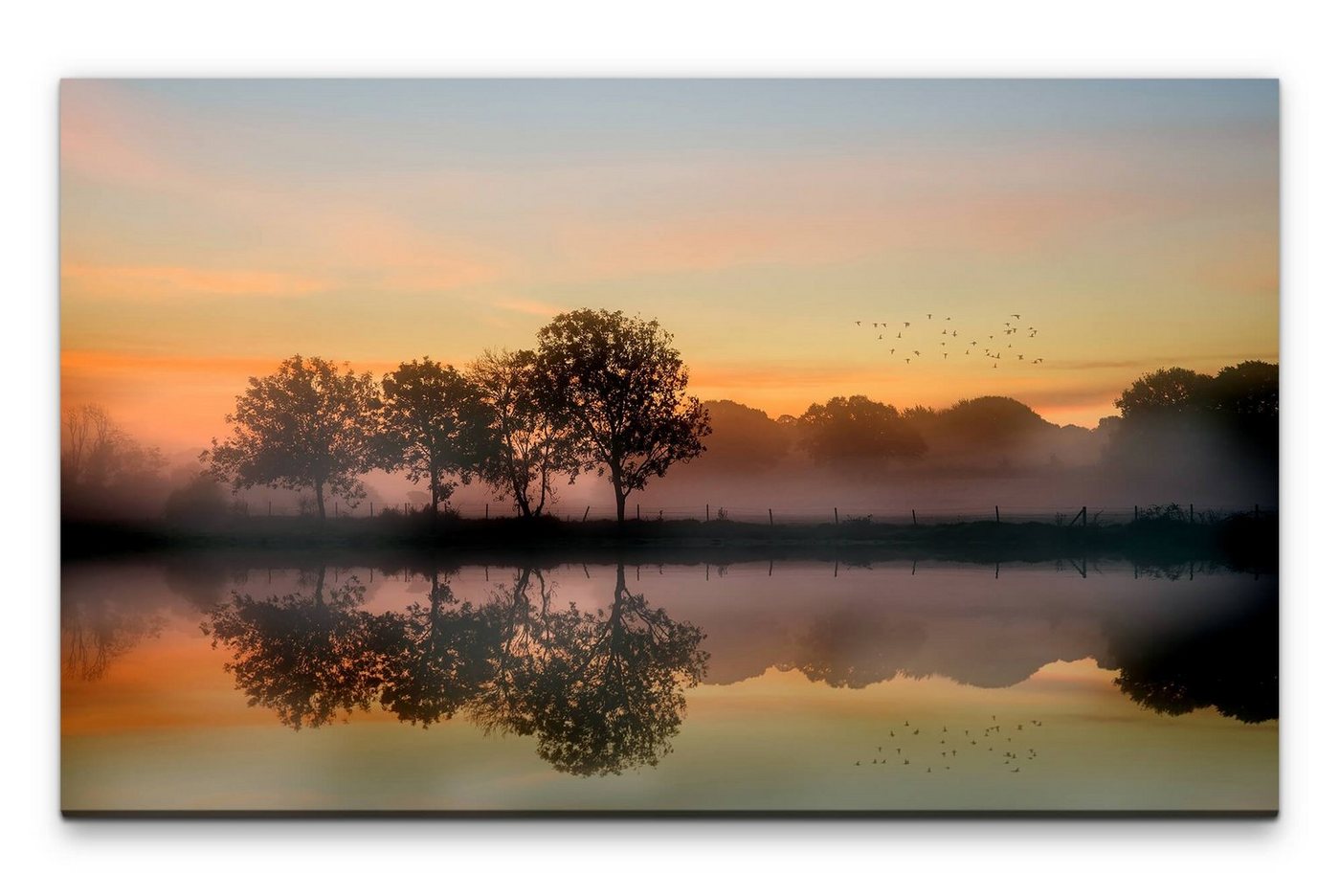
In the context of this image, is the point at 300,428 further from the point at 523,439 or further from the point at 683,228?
the point at 683,228

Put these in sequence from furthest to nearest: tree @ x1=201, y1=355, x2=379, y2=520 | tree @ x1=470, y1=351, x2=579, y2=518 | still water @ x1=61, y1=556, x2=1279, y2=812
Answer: tree @ x1=470, y1=351, x2=579, y2=518, tree @ x1=201, y1=355, x2=379, y2=520, still water @ x1=61, y1=556, x2=1279, y2=812

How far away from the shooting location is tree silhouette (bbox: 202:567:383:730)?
18.0 feet

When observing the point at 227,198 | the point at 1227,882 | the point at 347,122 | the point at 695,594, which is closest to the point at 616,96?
the point at 347,122

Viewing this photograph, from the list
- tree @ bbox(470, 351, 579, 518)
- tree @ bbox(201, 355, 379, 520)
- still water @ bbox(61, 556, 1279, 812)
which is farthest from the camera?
tree @ bbox(470, 351, 579, 518)

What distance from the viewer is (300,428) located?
5527mm

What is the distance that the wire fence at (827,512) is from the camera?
5.55 m

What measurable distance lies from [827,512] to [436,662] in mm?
1811

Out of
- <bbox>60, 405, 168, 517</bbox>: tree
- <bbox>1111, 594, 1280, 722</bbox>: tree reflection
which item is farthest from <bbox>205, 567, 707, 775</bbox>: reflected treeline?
<bbox>1111, 594, 1280, 722</bbox>: tree reflection

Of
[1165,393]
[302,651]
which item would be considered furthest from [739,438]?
[302,651]

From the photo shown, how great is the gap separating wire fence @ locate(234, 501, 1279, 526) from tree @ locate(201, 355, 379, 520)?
0.12 metres

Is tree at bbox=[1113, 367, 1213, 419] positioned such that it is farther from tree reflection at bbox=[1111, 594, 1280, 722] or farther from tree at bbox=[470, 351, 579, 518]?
tree at bbox=[470, 351, 579, 518]

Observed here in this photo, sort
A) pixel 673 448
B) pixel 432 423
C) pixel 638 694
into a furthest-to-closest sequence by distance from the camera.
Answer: pixel 673 448 < pixel 432 423 < pixel 638 694

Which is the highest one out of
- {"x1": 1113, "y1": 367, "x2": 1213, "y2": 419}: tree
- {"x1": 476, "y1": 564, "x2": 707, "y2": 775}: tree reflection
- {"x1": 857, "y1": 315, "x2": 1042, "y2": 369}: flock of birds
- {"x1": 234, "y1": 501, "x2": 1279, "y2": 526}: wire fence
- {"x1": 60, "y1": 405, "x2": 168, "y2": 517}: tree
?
{"x1": 857, "y1": 315, "x2": 1042, "y2": 369}: flock of birds

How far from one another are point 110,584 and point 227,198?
68.6 inches
